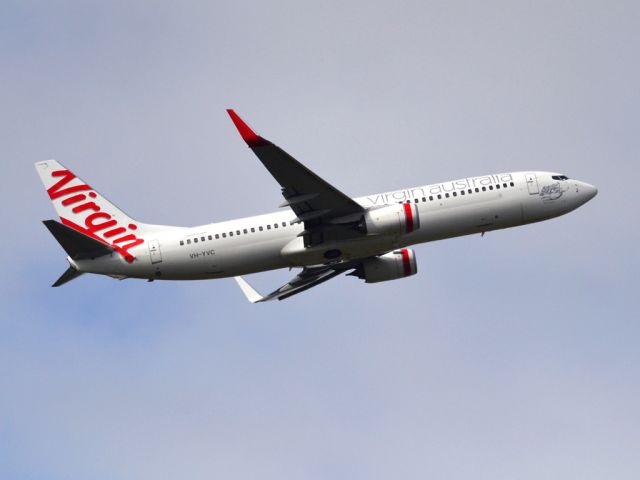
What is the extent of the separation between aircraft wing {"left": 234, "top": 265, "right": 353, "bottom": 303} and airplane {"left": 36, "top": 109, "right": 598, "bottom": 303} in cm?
385

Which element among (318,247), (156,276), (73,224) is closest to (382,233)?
(318,247)

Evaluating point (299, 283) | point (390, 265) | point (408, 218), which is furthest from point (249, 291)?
point (408, 218)

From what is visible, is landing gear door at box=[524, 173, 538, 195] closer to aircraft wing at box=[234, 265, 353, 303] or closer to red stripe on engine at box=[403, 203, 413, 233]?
red stripe on engine at box=[403, 203, 413, 233]

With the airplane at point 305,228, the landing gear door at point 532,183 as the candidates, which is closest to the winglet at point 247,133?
the airplane at point 305,228

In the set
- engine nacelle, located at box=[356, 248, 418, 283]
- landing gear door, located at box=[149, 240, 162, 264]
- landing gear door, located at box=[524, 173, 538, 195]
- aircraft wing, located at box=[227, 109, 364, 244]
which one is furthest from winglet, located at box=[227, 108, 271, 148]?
landing gear door, located at box=[524, 173, 538, 195]

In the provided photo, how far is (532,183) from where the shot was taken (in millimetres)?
62938

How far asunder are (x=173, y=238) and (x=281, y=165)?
869cm

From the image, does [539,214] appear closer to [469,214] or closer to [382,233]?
[469,214]

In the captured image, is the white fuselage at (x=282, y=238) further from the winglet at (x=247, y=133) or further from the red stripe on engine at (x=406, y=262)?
the winglet at (x=247, y=133)

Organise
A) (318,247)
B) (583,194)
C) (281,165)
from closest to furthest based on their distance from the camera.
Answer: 1. (281,165)
2. (318,247)
3. (583,194)

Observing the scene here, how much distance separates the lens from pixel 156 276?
6106 cm

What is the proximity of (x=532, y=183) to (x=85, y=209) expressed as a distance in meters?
25.7

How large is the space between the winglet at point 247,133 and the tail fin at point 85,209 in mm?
11363

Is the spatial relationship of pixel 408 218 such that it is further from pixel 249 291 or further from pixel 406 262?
pixel 249 291
